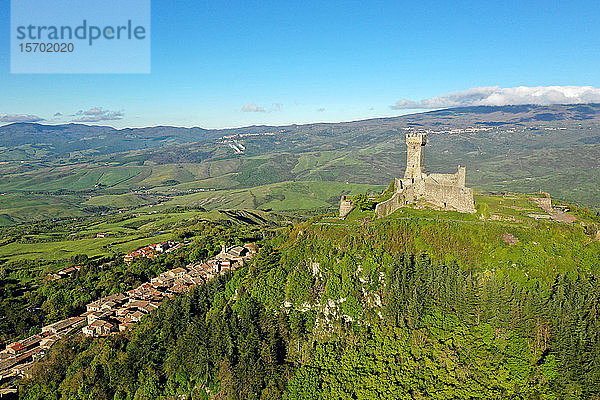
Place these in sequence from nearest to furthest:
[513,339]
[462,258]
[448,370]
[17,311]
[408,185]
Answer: [448,370] < [513,339] < [462,258] < [408,185] < [17,311]

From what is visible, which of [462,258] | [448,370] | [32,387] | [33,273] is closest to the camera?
[448,370]

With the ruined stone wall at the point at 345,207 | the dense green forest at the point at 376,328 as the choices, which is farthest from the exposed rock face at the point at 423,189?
the ruined stone wall at the point at 345,207

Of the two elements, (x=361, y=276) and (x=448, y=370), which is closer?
(x=448, y=370)

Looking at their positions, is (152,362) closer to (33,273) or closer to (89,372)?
(89,372)

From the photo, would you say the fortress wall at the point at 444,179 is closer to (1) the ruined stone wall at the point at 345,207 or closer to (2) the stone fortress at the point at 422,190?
(2) the stone fortress at the point at 422,190

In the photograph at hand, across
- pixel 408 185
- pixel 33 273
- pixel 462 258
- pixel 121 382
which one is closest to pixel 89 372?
pixel 121 382

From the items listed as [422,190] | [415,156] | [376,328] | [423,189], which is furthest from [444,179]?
[376,328]

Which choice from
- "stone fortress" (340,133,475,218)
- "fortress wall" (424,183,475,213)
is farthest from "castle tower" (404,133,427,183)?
"fortress wall" (424,183,475,213)

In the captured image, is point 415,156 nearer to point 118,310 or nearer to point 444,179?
point 444,179
